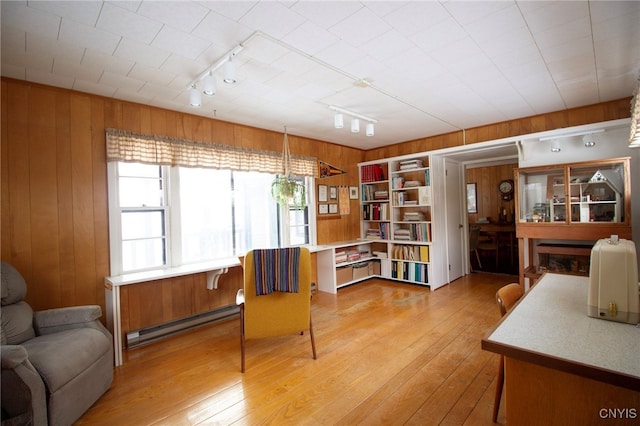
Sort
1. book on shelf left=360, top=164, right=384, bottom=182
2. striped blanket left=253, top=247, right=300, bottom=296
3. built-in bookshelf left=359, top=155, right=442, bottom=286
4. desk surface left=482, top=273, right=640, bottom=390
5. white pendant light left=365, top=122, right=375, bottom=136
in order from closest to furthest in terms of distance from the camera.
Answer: desk surface left=482, top=273, right=640, bottom=390 → striped blanket left=253, top=247, right=300, bottom=296 → white pendant light left=365, top=122, right=375, bottom=136 → built-in bookshelf left=359, top=155, right=442, bottom=286 → book on shelf left=360, top=164, right=384, bottom=182

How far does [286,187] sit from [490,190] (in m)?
5.51

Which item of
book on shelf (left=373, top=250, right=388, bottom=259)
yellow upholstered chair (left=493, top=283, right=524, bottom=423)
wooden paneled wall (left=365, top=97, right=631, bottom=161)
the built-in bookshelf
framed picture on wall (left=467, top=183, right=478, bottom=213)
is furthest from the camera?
framed picture on wall (left=467, top=183, right=478, bottom=213)

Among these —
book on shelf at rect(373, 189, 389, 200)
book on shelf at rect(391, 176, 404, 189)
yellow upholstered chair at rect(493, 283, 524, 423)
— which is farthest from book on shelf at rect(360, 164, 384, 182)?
yellow upholstered chair at rect(493, 283, 524, 423)

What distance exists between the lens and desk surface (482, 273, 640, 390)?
885 millimetres

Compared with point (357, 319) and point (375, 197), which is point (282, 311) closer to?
point (357, 319)

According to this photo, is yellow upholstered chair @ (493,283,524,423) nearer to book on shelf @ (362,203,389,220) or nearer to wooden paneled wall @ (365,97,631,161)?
wooden paneled wall @ (365,97,631,161)

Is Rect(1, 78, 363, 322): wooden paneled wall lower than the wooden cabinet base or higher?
higher

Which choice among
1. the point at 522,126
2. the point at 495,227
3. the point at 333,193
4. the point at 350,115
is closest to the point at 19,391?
the point at 350,115

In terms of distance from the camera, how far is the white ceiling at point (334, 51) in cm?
174

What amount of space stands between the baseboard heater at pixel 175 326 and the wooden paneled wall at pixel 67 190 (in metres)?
0.08

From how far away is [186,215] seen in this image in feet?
11.2

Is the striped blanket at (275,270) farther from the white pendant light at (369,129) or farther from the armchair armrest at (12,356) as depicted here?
the white pendant light at (369,129)

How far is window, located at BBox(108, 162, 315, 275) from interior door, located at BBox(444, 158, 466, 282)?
2.72m

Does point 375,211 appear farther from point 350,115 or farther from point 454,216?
point 350,115
